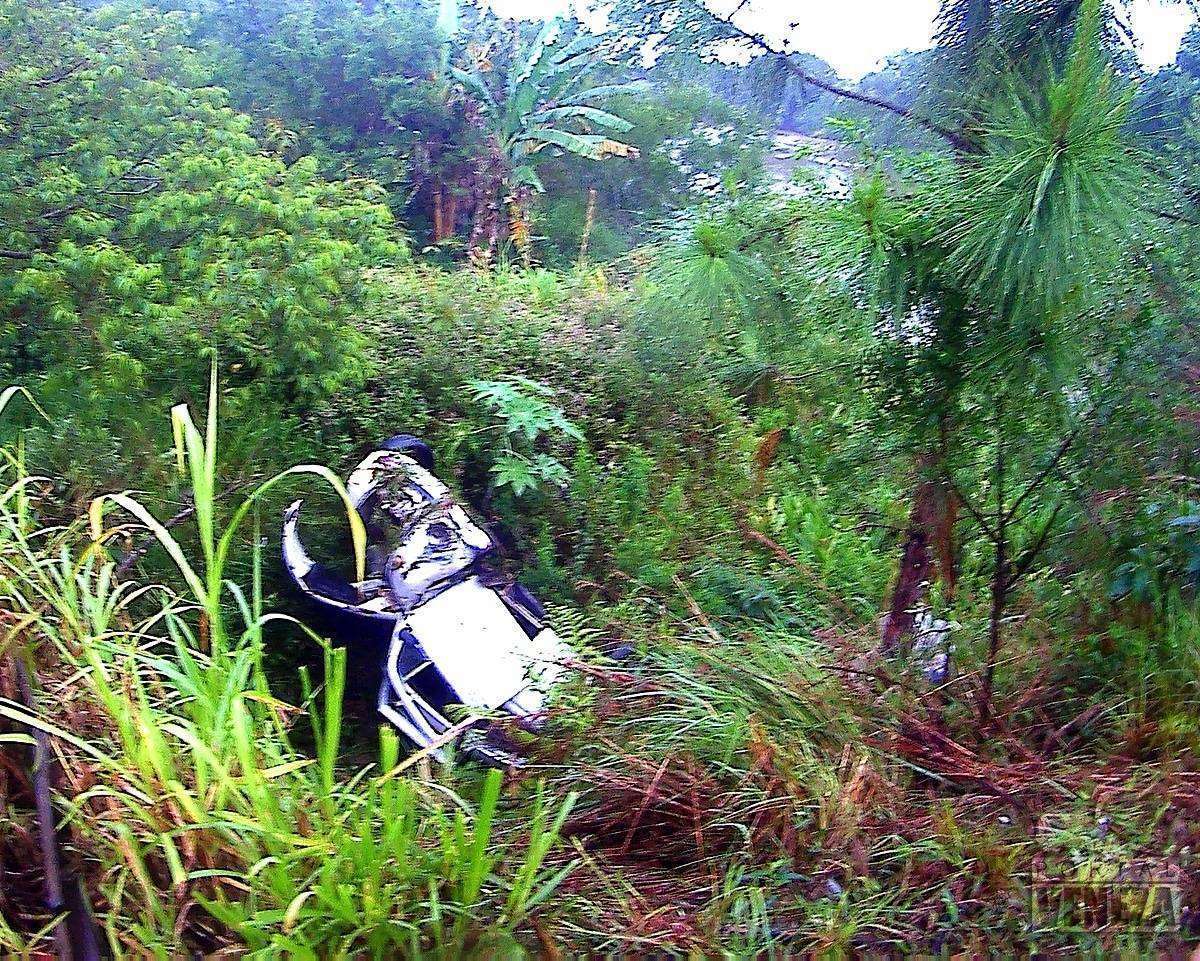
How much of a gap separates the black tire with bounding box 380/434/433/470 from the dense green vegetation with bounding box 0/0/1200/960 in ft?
0.57

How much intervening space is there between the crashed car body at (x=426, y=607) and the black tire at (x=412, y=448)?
0.20 ft

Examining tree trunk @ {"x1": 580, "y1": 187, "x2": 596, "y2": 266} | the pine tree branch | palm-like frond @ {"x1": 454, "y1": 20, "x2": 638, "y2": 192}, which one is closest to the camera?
the pine tree branch

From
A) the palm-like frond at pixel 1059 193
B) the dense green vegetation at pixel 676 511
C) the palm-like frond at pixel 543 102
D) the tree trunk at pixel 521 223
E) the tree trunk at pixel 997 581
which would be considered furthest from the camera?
the palm-like frond at pixel 543 102

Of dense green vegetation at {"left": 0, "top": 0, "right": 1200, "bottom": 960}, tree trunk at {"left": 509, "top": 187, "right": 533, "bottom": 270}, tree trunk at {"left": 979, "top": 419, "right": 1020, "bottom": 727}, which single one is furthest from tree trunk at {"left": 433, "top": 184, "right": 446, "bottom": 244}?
tree trunk at {"left": 979, "top": 419, "right": 1020, "bottom": 727}

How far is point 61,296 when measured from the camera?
11.5ft

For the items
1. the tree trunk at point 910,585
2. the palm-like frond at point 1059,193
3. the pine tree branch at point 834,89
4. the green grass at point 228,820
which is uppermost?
the pine tree branch at point 834,89

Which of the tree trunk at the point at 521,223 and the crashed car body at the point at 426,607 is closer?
the crashed car body at the point at 426,607

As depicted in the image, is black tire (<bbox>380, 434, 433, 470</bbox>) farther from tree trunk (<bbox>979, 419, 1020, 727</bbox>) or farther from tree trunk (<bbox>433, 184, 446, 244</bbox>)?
→ tree trunk (<bbox>433, 184, 446, 244</bbox>)

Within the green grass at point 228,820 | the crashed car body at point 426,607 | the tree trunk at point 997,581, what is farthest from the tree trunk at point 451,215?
the green grass at point 228,820

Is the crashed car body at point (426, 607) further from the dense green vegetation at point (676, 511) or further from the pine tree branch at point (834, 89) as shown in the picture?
the pine tree branch at point (834, 89)

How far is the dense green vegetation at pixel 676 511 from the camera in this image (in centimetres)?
170

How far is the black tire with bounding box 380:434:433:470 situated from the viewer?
4.01 metres

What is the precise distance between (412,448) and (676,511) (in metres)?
1.26

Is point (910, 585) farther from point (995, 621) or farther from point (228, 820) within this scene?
point (228, 820)
